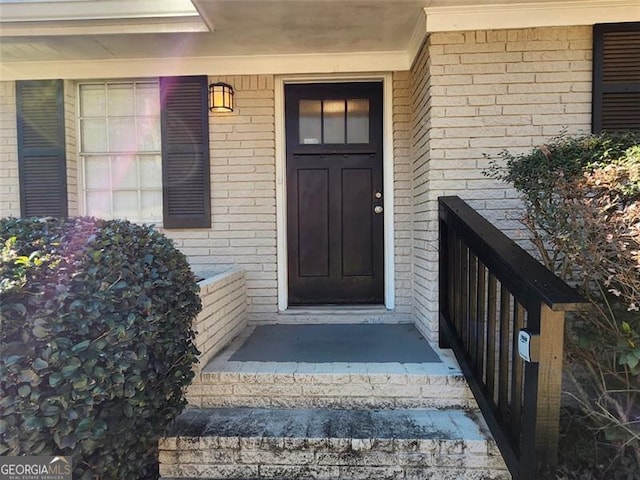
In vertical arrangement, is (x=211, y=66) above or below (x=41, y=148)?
above

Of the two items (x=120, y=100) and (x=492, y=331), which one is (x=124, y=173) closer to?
(x=120, y=100)

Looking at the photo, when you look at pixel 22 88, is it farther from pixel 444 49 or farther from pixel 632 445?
pixel 632 445

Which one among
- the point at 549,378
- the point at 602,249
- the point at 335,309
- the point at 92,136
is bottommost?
the point at 335,309

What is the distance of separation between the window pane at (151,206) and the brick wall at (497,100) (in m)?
2.35

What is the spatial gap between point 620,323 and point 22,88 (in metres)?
4.61

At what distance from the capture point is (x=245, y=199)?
342cm

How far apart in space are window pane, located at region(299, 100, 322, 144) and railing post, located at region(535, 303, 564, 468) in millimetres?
2567

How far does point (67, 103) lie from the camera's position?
3.43m

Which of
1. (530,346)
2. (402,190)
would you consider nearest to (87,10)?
(402,190)

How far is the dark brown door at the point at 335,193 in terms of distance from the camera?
11.5 feet

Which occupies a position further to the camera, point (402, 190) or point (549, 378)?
point (402, 190)

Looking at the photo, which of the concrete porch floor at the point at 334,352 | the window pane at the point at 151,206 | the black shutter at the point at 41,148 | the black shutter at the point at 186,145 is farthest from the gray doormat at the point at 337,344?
the black shutter at the point at 41,148

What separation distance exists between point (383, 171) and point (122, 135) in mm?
2355

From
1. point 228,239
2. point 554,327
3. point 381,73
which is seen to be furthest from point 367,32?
point 554,327
